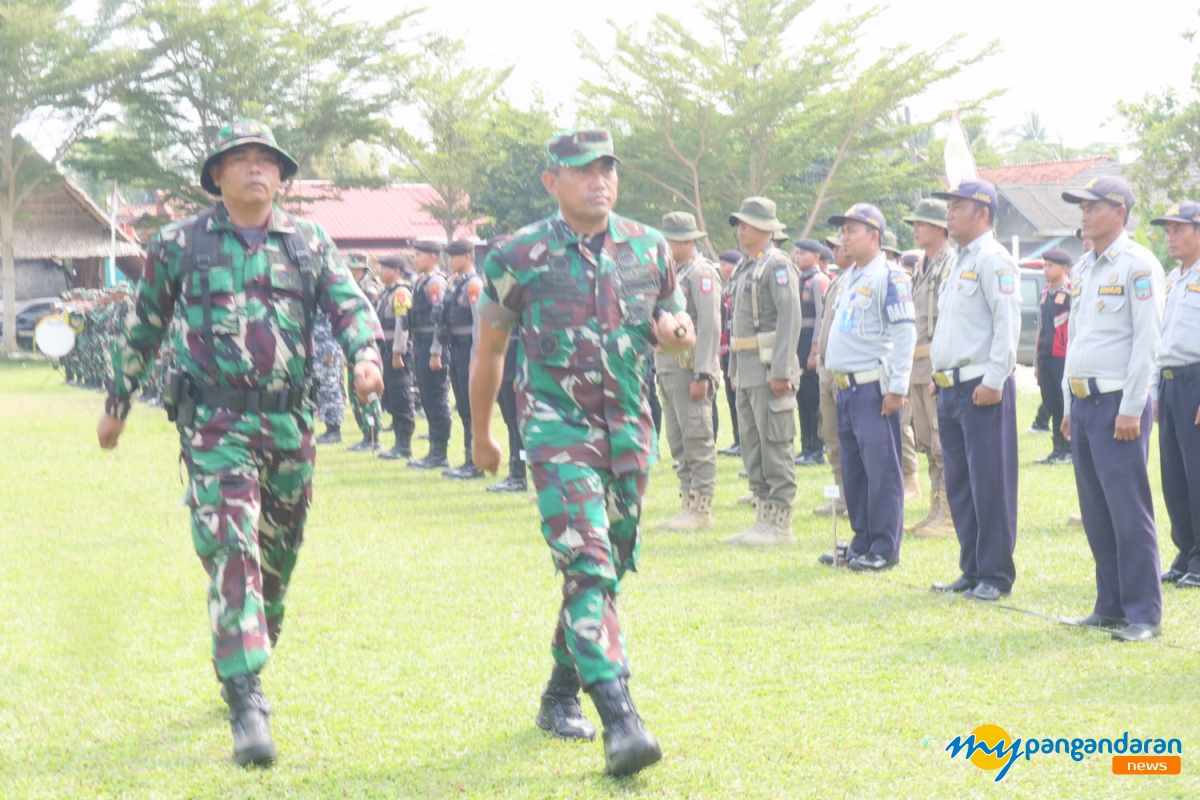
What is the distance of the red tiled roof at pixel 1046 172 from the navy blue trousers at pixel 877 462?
46943mm

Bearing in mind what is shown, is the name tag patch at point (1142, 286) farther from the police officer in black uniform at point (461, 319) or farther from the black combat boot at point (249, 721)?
the police officer in black uniform at point (461, 319)

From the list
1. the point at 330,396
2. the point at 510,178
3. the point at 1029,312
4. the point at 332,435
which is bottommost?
the point at 332,435

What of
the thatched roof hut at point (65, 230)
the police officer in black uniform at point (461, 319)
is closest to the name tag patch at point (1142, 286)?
the police officer in black uniform at point (461, 319)

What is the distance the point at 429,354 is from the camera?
15.1 m

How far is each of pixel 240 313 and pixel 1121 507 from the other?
13.8 feet

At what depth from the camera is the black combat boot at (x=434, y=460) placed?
1477cm

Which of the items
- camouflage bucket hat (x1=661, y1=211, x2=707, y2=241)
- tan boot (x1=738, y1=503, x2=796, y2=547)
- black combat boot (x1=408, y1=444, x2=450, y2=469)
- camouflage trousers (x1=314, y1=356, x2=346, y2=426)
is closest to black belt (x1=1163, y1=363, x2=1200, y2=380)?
tan boot (x1=738, y1=503, x2=796, y2=547)

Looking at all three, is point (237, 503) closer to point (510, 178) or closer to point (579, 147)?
point (579, 147)

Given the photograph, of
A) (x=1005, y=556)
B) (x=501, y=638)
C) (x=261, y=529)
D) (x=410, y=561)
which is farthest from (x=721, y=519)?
(x=261, y=529)

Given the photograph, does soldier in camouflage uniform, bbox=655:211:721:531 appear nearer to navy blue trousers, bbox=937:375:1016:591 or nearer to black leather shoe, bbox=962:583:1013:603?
navy blue trousers, bbox=937:375:1016:591

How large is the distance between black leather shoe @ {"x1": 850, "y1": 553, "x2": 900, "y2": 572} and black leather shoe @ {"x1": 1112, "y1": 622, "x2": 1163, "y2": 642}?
2.05 m

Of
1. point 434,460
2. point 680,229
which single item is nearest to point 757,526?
point 680,229

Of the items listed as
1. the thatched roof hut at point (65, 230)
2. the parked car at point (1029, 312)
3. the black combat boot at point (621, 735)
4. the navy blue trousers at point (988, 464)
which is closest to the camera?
the black combat boot at point (621, 735)

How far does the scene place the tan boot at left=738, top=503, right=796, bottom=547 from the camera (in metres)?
9.52
